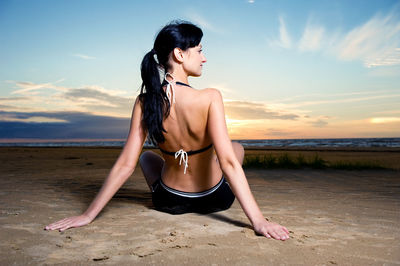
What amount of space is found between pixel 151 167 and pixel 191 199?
0.54m

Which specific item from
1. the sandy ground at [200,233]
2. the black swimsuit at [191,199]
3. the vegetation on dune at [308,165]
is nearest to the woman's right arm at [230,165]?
the sandy ground at [200,233]

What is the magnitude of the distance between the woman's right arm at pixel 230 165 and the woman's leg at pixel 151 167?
0.87 m

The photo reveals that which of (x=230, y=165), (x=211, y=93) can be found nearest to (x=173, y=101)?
(x=211, y=93)

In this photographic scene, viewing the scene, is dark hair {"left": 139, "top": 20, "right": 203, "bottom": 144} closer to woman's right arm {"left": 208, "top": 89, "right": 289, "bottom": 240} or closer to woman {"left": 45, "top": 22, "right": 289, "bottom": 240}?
woman {"left": 45, "top": 22, "right": 289, "bottom": 240}

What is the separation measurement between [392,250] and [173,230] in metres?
1.34

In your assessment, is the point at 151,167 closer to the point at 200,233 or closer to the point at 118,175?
the point at 118,175

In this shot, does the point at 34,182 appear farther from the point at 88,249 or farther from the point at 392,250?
the point at 392,250

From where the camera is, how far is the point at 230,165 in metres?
2.11

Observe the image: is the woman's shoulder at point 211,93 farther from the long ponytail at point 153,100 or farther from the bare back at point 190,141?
the long ponytail at point 153,100

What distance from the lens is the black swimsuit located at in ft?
8.16

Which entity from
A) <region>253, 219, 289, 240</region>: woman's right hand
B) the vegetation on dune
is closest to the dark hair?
<region>253, 219, 289, 240</region>: woman's right hand

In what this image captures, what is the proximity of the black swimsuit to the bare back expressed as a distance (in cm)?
4

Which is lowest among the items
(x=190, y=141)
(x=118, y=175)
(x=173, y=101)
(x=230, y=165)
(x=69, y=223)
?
(x=69, y=223)

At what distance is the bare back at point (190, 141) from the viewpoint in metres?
2.17
